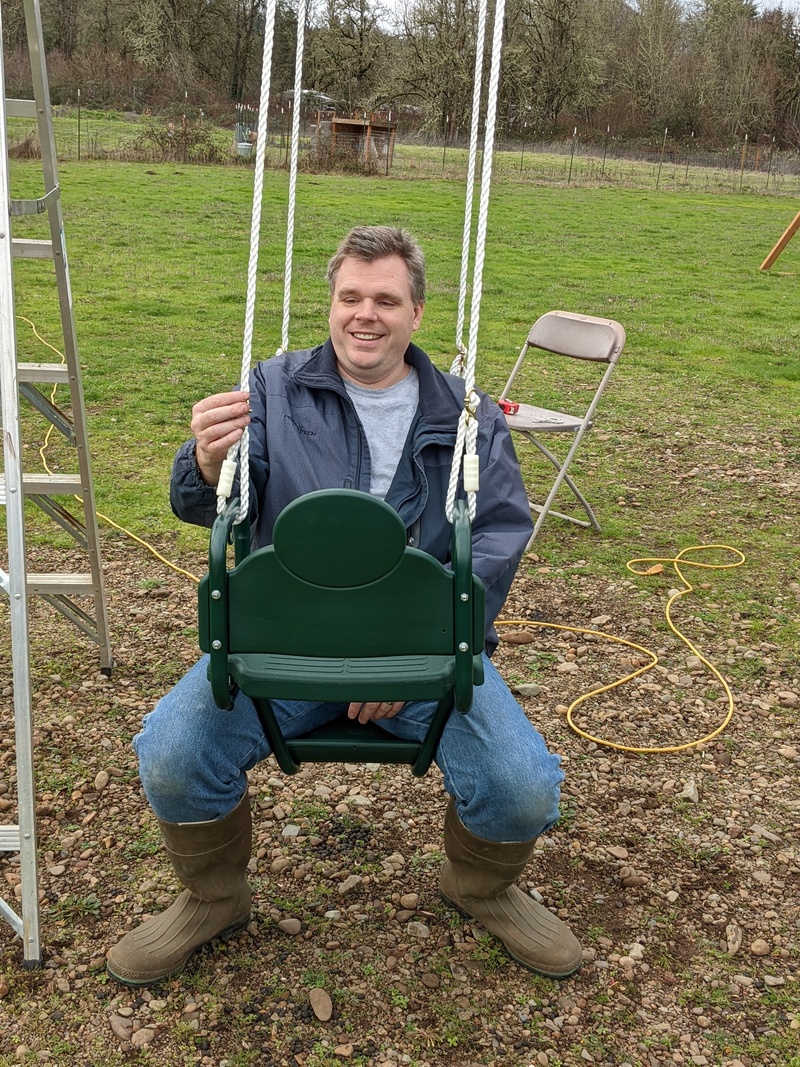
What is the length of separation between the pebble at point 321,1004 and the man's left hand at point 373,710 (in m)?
0.69

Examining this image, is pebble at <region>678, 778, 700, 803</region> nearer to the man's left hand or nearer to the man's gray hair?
the man's left hand

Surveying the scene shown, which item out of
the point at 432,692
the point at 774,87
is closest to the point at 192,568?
the point at 432,692

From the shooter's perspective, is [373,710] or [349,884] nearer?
[373,710]

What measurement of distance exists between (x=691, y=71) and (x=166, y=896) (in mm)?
49710

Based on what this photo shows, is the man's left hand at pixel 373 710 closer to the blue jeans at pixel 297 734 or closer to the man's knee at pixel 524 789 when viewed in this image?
the blue jeans at pixel 297 734

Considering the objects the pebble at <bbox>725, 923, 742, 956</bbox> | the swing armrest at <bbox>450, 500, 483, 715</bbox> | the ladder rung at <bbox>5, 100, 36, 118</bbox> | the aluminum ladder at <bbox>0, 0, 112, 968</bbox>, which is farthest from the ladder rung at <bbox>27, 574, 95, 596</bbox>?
the pebble at <bbox>725, 923, 742, 956</bbox>

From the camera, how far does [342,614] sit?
79.4 inches

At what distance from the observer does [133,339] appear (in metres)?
9.45

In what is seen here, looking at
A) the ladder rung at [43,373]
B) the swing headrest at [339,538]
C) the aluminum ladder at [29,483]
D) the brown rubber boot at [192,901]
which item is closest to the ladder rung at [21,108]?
the aluminum ladder at [29,483]

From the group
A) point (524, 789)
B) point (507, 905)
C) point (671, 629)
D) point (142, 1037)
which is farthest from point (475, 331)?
point (671, 629)

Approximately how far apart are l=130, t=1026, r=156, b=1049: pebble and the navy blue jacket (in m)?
1.18

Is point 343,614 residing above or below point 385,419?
below

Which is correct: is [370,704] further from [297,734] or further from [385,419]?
[385,419]

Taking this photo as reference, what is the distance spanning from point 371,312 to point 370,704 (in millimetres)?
995
